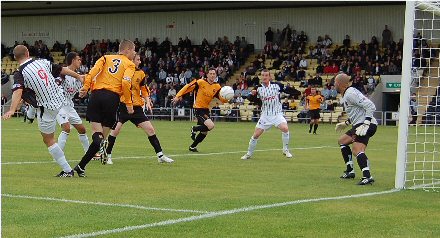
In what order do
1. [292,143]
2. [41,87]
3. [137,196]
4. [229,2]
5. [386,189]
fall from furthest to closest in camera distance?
1. [229,2]
2. [292,143]
3. [41,87]
4. [386,189]
5. [137,196]

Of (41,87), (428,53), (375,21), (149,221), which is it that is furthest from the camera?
(375,21)

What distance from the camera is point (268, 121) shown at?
60.7 feet

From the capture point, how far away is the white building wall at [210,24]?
49375 millimetres

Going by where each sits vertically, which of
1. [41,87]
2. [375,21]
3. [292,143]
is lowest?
[292,143]

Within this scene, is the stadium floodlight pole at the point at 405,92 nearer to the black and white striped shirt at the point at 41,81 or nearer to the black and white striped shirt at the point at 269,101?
the black and white striped shirt at the point at 41,81

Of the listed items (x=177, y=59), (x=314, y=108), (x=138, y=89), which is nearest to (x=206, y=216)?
(x=138, y=89)

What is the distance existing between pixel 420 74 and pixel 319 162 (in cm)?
471

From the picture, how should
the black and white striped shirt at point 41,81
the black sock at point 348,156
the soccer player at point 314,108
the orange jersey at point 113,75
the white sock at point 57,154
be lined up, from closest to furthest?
1. the black and white striped shirt at point 41,81
2. the white sock at point 57,154
3. the black sock at point 348,156
4. the orange jersey at point 113,75
5. the soccer player at point 314,108

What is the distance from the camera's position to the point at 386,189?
11742 mm

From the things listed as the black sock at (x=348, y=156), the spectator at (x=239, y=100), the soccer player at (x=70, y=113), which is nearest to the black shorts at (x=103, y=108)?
the soccer player at (x=70, y=113)

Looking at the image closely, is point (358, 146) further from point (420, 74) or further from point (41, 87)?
point (41, 87)

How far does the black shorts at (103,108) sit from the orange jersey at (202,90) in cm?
635

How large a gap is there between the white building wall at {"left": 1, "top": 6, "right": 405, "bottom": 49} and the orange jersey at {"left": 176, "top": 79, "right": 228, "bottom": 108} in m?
29.8

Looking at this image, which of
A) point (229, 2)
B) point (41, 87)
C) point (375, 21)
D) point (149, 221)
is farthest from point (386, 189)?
point (229, 2)
